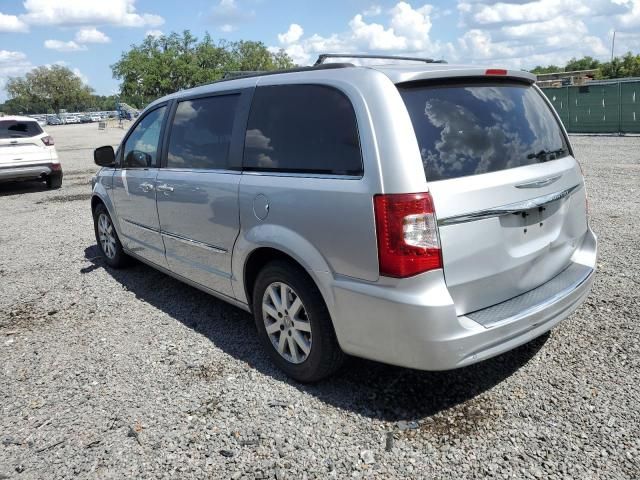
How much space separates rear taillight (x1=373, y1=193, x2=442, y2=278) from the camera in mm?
2588

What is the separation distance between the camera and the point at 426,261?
8.52 ft

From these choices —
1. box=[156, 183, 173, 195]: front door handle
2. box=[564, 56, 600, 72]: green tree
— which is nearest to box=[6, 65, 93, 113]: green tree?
box=[564, 56, 600, 72]: green tree

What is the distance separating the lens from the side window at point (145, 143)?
4.71 meters

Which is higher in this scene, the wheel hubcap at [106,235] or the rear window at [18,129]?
the rear window at [18,129]

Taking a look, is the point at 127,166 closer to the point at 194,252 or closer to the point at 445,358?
the point at 194,252

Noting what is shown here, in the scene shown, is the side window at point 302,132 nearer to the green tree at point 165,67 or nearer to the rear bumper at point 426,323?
the rear bumper at point 426,323

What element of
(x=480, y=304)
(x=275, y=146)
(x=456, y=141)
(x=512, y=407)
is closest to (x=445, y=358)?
(x=480, y=304)

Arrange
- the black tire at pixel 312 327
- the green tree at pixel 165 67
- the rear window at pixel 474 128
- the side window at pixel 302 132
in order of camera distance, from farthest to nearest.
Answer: the green tree at pixel 165 67, the black tire at pixel 312 327, the side window at pixel 302 132, the rear window at pixel 474 128

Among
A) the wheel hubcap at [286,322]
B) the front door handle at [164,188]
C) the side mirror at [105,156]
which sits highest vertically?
the side mirror at [105,156]

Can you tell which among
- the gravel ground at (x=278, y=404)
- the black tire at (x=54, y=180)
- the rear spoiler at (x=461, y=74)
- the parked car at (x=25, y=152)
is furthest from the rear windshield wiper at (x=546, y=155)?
the black tire at (x=54, y=180)

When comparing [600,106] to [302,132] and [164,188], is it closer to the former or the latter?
[164,188]

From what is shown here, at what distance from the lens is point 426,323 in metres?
2.60

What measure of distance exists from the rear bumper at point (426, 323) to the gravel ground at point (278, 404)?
417 mm

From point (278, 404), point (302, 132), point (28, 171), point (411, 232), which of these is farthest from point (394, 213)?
point (28, 171)
